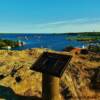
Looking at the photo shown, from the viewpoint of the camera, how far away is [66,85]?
18.9 m

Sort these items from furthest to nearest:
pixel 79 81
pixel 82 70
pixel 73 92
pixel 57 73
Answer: pixel 82 70 → pixel 79 81 → pixel 73 92 → pixel 57 73

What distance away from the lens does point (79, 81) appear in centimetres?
1933

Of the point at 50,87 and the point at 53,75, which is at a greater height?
the point at 53,75

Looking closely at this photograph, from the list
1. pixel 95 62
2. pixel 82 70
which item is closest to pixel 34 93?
pixel 82 70

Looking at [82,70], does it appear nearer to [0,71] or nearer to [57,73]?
[0,71]

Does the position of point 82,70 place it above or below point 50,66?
below

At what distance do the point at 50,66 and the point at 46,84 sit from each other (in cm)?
55

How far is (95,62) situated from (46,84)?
16.5m

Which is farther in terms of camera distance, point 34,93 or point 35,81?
point 35,81

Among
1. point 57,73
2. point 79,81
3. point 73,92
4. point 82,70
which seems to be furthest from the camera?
point 82,70

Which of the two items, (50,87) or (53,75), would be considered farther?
(50,87)

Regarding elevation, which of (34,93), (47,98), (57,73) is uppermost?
(57,73)

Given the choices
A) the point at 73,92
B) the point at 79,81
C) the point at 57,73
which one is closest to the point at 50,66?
the point at 57,73

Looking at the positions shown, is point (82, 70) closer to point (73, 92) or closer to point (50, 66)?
point (73, 92)
